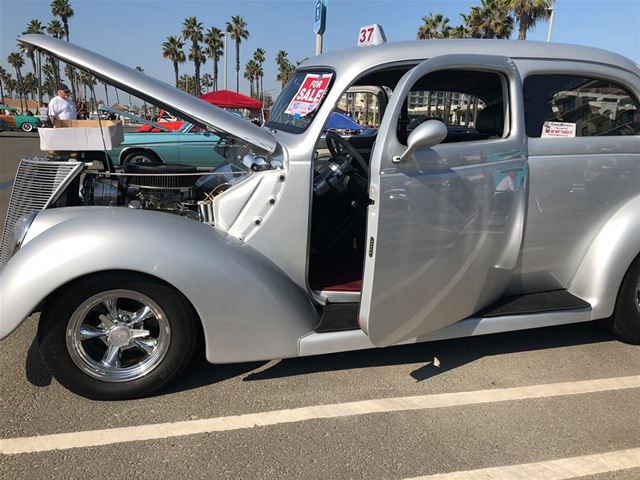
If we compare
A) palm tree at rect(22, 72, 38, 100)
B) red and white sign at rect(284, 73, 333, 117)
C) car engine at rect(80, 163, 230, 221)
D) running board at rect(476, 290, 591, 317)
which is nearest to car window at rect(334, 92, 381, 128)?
red and white sign at rect(284, 73, 333, 117)

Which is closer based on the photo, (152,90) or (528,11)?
(152,90)

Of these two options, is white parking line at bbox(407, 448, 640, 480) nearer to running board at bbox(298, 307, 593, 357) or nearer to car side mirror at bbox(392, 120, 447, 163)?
running board at bbox(298, 307, 593, 357)

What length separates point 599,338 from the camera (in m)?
3.79

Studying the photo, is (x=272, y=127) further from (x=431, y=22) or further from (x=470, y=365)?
(x=431, y=22)

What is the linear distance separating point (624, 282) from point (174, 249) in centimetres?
303

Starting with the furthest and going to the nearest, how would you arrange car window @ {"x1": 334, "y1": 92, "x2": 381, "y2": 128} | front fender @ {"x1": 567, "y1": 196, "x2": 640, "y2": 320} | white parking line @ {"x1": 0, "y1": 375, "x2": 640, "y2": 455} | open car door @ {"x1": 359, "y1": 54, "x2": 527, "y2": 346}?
car window @ {"x1": 334, "y1": 92, "x2": 381, "y2": 128}, front fender @ {"x1": 567, "y1": 196, "x2": 640, "y2": 320}, open car door @ {"x1": 359, "y1": 54, "x2": 527, "y2": 346}, white parking line @ {"x1": 0, "y1": 375, "x2": 640, "y2": 455}

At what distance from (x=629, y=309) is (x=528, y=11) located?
2469cm

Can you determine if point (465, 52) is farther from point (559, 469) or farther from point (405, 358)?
point (559, 469)

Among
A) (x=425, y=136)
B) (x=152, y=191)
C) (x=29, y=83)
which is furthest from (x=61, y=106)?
(x=29, y=83)

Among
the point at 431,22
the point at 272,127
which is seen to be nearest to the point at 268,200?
the point at 272,127

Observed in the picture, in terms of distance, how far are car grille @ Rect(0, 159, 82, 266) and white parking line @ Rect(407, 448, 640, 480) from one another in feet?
8.50

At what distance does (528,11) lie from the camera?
78.2ft

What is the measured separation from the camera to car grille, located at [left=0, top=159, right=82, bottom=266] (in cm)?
301

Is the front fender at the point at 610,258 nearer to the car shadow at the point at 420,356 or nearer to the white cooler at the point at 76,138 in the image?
the car shadow at the point at 420,356
